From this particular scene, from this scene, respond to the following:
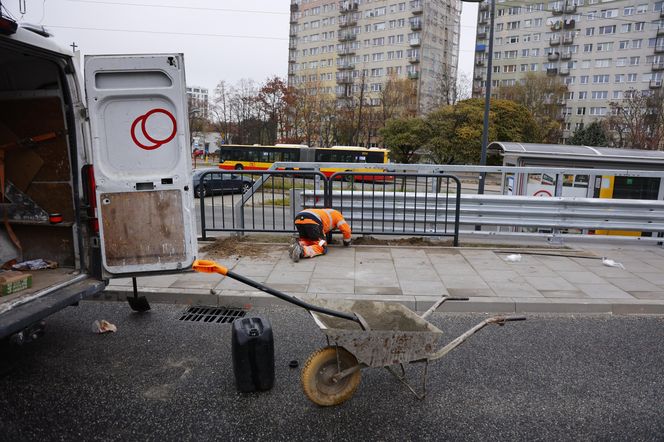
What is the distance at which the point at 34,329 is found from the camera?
3.50m

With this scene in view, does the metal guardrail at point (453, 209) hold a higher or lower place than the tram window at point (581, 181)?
lower

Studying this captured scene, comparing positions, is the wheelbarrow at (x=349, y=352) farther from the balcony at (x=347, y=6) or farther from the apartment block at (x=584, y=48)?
the balcony at (x=347, y=6)

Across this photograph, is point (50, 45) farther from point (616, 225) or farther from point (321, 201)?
point (616, 225)

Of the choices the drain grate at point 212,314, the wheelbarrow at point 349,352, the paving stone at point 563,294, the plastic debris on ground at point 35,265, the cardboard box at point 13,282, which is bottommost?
the drain grate at point 212,314

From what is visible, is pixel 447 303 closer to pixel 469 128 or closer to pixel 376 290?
pixel 376 290

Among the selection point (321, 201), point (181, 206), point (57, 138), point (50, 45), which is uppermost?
point (50, 45)

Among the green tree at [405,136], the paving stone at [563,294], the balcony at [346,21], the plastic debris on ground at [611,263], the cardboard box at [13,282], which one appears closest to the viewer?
the cardboard box at [13,282]

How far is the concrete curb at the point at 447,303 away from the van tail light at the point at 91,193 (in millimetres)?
1583

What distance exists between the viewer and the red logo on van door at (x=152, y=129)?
3.99 m

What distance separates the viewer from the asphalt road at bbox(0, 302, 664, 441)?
302 centimetres

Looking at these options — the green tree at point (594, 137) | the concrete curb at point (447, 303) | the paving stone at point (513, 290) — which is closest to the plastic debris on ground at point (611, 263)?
the concrete curb at point (447, 303)

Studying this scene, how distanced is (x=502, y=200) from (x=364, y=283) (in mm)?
3864

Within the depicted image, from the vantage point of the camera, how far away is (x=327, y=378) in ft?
10.7

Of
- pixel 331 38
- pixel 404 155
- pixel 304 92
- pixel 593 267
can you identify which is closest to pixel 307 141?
pixel 304 92
